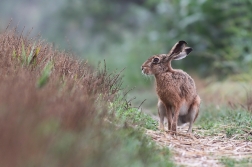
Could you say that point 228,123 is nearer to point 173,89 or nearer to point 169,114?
point 169,114

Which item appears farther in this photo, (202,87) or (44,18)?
(44,18)

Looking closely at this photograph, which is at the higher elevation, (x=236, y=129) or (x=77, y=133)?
(x=236, y=129)

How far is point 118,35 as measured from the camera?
28125mm

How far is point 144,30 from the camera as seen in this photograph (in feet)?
83.0

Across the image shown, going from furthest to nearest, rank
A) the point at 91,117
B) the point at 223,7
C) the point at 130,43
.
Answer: the point at 130,43, the point at 223,7, the point at 91,117

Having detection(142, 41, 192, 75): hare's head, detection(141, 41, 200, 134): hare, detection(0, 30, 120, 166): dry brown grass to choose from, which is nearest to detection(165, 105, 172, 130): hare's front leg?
detection(141, 41, 200, 134): hare

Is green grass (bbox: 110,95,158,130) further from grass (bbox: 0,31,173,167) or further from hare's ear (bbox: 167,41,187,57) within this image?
hare's ear (bbox: 167,41,187,57)

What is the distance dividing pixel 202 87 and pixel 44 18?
1484cm

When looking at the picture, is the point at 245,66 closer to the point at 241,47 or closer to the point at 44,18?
the point at 241,47

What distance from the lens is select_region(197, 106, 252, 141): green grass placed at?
8633 millimetres

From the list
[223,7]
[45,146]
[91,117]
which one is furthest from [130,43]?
[45,146]

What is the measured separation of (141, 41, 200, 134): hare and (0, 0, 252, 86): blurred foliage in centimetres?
172

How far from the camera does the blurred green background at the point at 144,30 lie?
17.5 m

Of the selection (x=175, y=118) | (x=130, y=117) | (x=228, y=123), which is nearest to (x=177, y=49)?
(x=175, y=118)
